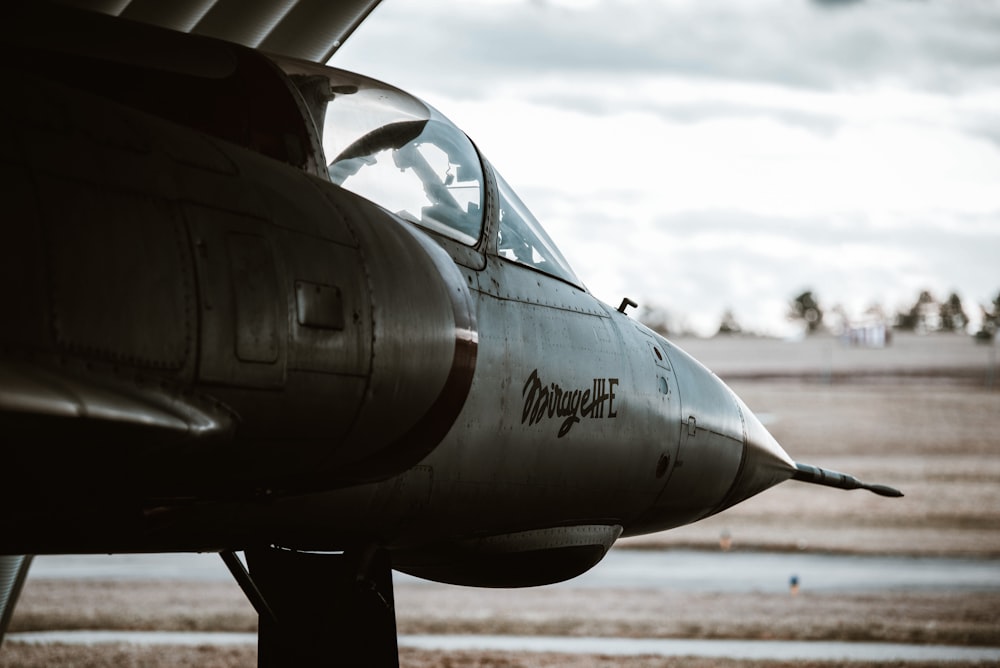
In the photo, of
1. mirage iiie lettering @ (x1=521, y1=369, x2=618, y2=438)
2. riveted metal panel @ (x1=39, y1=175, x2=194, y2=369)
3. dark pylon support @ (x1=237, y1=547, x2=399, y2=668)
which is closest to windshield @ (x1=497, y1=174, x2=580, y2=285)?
mirage iiie lettering @ (x1=521, y1=369, x2=618, y2=438)

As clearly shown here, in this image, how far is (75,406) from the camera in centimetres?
233

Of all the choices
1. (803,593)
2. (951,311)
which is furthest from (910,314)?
(803,593)

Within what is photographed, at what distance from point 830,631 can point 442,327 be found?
10.2 m

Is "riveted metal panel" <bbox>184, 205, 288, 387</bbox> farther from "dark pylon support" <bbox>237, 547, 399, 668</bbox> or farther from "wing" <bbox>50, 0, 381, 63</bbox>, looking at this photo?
"wing" <bbox>50, 0, 381, 63</bbox>

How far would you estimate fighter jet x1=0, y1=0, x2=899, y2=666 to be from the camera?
2.54m

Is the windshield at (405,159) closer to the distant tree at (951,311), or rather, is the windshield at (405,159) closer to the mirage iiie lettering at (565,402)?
the mirage iiie lettering at (565,402)

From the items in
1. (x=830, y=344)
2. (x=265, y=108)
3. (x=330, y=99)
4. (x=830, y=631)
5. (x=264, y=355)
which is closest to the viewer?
(x=264, y=355)

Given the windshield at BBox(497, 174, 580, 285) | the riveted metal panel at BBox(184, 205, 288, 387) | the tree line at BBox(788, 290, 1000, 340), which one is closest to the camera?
the riveted metal panel at BBox(184, 205, 288, 387)

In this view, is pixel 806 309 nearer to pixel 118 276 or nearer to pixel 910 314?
pixel 910 314

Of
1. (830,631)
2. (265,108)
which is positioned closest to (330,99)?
(265,108)

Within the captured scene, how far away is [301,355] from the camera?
310 cm

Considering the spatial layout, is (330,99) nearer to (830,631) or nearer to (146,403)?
(146,403)

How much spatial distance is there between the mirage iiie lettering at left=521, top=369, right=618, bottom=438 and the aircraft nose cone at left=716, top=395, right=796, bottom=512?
146 centimetres

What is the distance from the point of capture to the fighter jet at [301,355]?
8.33ft
